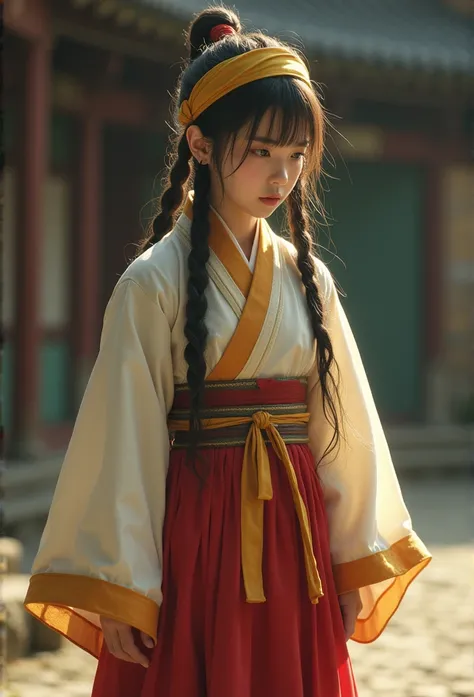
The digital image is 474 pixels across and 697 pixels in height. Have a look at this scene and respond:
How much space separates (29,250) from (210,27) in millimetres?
5060

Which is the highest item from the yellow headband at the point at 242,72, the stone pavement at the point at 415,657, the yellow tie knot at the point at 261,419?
the yellow headband at the point at 242,72

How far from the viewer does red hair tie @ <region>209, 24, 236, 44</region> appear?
2.59m

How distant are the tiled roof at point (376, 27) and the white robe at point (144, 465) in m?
6.96

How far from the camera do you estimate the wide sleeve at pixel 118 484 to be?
7.54ft

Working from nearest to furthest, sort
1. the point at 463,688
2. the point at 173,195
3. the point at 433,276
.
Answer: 1. the point at 173,195
2. the point at 463,688
3. the point at 433,276

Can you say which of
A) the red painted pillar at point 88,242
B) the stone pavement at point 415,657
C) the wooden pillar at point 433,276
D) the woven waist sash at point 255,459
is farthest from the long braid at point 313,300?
the wooden pillar at point 433,276

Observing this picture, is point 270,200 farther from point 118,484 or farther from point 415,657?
point 415,657

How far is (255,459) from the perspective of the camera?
2.42 m

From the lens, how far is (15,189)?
25.0ft

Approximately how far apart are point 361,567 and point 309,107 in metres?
1.06

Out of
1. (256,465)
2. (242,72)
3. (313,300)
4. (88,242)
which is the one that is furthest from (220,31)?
(88,242)

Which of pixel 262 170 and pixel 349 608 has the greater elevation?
pixel 262 170

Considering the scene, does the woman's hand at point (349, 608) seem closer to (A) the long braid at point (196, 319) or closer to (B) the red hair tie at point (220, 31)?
(A) the long braid at point (196, 319)

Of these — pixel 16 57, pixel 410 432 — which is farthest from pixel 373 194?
pixel 16 57
